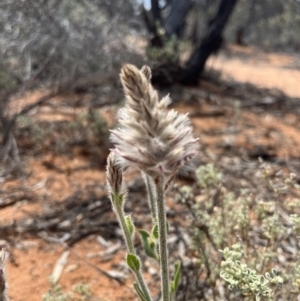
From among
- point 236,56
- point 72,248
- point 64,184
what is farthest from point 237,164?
point 236,56

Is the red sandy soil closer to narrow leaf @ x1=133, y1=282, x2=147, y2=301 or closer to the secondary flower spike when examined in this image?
narrow leaf @ x1=133, y1=282, x2=147, y2=301

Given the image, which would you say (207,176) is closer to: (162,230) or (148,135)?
(162,230)

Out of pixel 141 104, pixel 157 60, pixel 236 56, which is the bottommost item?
pixel 236 56

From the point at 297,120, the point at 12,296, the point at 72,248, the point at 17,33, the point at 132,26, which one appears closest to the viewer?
the point at 12,296

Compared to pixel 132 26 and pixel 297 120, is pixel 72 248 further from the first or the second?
pixel 132 26

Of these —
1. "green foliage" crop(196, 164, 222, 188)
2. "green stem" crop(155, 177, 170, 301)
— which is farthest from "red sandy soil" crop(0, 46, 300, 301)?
"green stem" crop(155, 177, 170, 301)

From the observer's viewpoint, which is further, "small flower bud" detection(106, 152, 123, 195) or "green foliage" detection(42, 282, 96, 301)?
"green foliage" detection(42, 282, 96, 301)

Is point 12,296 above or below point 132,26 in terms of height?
below

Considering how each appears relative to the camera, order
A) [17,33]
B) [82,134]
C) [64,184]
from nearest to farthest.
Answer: [64,184], [82,134], [17,33]
